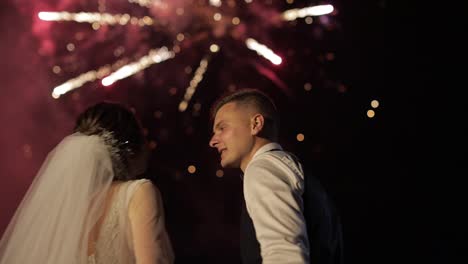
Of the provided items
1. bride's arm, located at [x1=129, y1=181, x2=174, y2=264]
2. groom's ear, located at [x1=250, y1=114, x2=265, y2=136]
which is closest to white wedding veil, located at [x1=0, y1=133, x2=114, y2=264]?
bride's arm, located at [x1=129, y1=181, x2=174, y2=264]

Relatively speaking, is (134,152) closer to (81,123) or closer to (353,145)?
(81,123)

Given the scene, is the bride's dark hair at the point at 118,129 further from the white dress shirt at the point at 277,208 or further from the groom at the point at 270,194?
the white dress shirt at the point at 277,208

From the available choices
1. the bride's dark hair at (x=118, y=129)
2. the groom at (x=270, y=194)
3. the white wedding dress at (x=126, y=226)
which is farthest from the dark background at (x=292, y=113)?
the white wedding dress at (x=126, y=226)

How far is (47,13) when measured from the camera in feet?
21.7

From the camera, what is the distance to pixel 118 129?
8.14 feet

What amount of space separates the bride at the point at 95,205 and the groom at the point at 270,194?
401mm

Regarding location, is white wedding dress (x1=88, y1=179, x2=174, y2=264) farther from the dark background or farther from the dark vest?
the dark background

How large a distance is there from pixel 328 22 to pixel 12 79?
12.5 feet

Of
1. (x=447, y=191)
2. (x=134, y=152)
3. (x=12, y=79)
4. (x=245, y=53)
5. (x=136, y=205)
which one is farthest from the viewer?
(x=245, y=53)

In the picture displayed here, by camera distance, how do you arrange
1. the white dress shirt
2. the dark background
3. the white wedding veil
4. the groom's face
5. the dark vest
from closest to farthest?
the white dress shirt < the dark vest < the white wedding veil < the groom's face < the dark background

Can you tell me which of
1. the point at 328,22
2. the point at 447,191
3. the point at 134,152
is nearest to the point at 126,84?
the point at 328,22

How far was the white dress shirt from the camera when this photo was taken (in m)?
1.94

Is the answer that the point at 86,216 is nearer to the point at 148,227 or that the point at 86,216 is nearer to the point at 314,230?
the point at 148,227

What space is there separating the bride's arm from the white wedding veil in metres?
0.22
